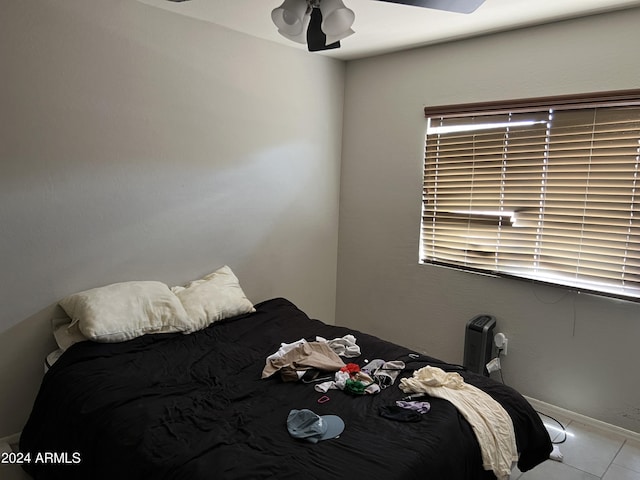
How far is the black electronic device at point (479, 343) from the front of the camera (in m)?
3.07

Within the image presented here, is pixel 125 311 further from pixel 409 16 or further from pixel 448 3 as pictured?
pixel 409 16

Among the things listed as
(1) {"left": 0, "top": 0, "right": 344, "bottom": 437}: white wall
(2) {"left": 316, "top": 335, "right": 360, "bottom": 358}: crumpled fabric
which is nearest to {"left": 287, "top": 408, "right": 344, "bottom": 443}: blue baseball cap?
(2) {"left": 316, "top": 335, "right": 360, "bottom": 358}: crumpled fabric

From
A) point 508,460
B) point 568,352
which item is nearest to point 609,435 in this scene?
point 568,352

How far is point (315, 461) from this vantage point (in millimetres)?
1606

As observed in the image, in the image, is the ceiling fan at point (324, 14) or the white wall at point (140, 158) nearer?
the ceiling fan at point (324, 14)

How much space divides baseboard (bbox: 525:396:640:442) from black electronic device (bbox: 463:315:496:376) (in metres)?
0.39

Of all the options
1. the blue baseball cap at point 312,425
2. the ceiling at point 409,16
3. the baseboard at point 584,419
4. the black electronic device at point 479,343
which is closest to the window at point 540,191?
the black electronic device at point 479,343

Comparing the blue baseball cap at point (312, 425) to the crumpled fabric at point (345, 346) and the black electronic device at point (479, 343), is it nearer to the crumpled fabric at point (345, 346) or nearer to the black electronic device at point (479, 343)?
the crumpled fabric at point (345, 346)

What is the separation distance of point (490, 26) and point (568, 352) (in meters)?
2.17

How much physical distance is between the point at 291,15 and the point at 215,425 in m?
1.74

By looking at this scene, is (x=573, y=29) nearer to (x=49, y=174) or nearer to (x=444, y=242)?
(x=444, y=242)

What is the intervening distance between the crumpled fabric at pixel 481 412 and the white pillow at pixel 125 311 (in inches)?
55.4

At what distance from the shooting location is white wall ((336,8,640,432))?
8.89 ft

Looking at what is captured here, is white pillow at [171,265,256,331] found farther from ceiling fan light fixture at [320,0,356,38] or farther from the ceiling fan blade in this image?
the ceiling fan blade
